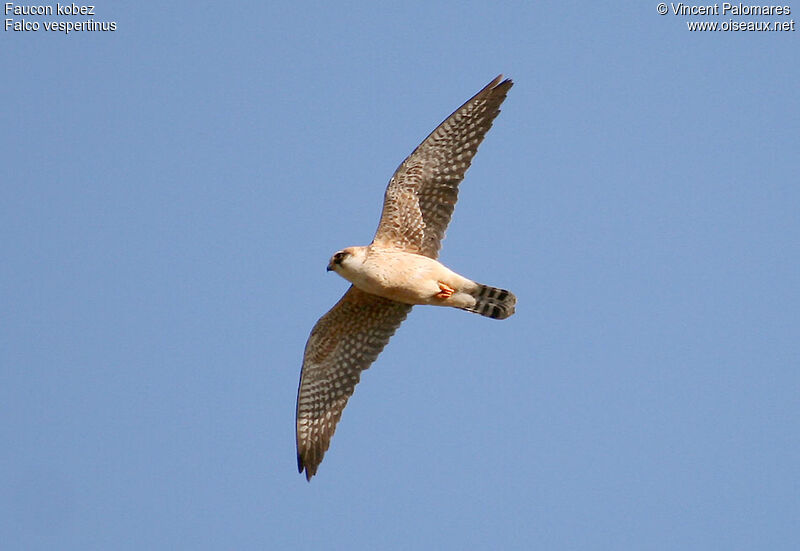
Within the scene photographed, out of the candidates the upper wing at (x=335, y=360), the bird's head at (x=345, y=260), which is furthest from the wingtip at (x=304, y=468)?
the bird's head at (x=345, y=260)

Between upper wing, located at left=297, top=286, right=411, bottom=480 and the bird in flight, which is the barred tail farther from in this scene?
upper wing, located at left=297, top=286, right=411, bottom=480

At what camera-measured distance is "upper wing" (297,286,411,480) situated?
12.5m

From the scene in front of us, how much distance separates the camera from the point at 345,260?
1182cm

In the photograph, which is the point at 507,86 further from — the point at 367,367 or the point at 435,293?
the point at 367,367

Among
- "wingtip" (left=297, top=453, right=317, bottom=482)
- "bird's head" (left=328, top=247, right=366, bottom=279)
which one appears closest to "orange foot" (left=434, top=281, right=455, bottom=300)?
"bird's head" (left=328, top=247, right=366, bottom=279)

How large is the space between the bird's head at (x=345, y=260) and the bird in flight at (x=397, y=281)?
10mm

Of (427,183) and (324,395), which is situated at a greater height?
(427,183)

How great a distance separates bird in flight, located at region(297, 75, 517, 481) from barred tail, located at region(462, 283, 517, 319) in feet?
0.03

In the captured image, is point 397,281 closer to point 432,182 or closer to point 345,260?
point 345,260

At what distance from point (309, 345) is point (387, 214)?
1.75 m

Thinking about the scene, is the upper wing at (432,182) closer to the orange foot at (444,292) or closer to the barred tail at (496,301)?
the orange foot at (444,292)

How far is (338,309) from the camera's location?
41.0 feet

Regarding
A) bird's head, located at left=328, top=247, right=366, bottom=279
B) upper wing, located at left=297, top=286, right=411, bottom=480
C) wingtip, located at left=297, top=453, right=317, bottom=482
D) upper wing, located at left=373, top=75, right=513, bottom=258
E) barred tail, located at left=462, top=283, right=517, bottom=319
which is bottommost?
wingtip, located at left=297, top=453, right=317, bottom=482

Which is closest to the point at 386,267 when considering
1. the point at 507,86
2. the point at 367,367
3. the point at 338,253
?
the point at 338,253
